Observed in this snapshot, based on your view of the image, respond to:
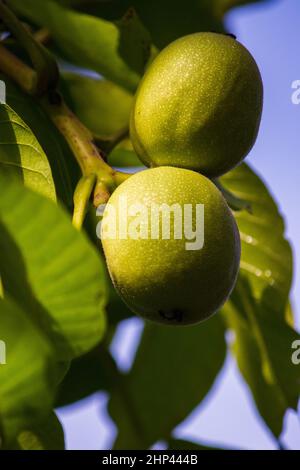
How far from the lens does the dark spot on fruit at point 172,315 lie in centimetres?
98

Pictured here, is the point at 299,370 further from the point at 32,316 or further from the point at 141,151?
the point at 32,316

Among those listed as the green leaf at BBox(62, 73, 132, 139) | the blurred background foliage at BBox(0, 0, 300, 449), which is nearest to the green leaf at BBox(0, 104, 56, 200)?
the blurred background foliage at BBox(0, 0, 300, 449)

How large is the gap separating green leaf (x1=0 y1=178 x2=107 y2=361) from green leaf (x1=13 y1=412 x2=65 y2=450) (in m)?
0.21

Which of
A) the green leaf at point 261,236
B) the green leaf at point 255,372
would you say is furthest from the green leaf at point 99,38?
the green leaf at point 255,372

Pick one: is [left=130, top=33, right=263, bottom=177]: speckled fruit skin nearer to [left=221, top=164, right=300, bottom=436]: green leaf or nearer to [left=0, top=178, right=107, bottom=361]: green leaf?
[left=0, top=178, right=107, bottom=361]: green leaf

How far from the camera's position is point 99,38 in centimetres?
131

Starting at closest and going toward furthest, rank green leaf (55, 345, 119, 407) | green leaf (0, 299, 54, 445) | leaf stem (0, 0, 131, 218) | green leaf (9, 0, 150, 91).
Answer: green leaf (0, 299, 54, 445)
leaf stem (0, 0, 131, 218)
green leaf (9, 0, 150, 91)
green leaf (55, 345, 119, 407)

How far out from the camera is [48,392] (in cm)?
82

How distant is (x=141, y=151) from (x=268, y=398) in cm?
60

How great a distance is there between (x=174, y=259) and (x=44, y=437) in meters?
0.30

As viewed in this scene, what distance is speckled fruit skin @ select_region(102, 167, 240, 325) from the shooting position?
3.10 ft

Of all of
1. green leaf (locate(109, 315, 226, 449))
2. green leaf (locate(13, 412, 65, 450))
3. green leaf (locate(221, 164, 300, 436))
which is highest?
green leaf (locate(13, 412, 65, 450))

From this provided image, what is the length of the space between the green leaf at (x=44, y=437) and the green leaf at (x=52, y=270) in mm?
215
